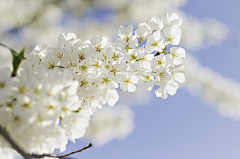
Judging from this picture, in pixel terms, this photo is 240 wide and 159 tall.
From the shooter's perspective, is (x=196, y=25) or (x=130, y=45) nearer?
(x=130, y=45)

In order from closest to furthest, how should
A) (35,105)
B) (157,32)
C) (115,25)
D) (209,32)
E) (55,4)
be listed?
(35,105) → (157,32) → (55,4) → (115,25) → (209,32)

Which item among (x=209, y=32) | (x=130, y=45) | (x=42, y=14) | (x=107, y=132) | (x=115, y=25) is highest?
(x=209, y=32)

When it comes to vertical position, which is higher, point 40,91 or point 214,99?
point 214,99

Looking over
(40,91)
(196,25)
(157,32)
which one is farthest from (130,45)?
(196,25)

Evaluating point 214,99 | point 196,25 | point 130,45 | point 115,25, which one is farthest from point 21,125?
point 214,99

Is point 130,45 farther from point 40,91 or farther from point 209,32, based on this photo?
point 209,32

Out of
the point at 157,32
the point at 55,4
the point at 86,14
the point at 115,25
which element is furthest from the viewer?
the point at 115,25
